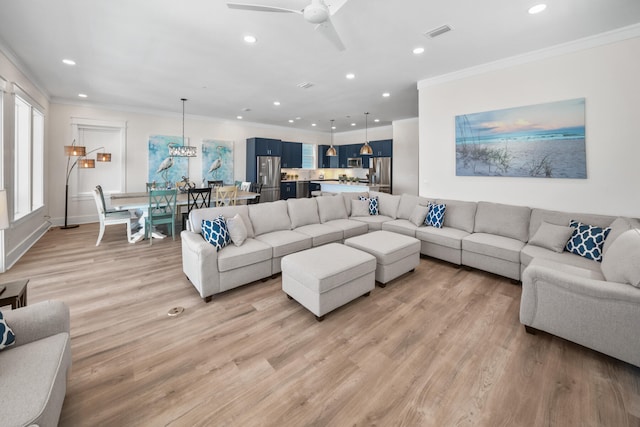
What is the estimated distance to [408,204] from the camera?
491cm

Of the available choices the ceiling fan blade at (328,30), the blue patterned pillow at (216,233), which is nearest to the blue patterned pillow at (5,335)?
the blue patterned pillow at (216,233)

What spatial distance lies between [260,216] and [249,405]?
2531 millimetres

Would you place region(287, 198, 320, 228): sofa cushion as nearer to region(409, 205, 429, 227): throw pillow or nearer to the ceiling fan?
region(409, 205, 429, 227): throw pillow

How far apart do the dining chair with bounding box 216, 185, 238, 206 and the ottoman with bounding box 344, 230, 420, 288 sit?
3.15 metres

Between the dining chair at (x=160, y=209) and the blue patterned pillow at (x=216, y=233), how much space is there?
216 centimetres

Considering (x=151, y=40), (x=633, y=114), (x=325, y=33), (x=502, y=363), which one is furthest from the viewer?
(x=151, y=40)

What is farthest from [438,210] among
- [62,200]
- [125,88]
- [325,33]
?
[62,200]

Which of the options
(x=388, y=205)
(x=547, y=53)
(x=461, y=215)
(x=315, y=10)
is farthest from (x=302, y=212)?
(x=547, y=53)

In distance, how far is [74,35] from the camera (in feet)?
10.6


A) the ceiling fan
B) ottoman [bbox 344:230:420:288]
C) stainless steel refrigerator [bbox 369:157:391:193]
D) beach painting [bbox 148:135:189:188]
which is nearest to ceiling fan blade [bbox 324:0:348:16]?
the ceiling fan

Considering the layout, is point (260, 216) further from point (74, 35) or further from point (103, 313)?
point (74, 35)

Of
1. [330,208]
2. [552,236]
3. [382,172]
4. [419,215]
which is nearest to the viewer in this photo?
[552,236]

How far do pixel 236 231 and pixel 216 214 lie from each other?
431 millimetres

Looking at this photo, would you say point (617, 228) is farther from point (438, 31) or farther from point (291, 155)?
point (291, 155)
